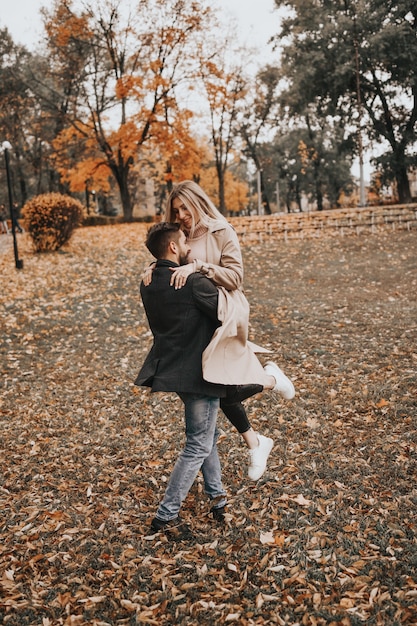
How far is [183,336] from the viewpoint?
118 inches

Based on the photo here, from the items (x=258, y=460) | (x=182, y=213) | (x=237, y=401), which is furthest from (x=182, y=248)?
(x=258, y=460)

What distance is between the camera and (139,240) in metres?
19.5

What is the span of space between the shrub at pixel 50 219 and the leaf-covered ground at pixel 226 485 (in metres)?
6.83

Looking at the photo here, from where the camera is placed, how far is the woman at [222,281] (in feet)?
9.64

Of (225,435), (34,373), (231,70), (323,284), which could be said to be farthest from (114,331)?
(231,70)

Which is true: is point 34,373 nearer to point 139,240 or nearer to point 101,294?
point 101,294

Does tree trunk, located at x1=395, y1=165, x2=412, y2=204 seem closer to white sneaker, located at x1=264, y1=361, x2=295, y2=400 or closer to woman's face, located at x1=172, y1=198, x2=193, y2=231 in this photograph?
white sneaker, located at x1=264, y1=361, x2=295, y2=400

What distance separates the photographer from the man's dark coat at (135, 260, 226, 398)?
2.90 meters

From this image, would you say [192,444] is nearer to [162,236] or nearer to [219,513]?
[219,513]

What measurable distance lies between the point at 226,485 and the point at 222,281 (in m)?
2.00

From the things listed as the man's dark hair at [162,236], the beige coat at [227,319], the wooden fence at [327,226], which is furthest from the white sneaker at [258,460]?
the wooden fence at [327,226]

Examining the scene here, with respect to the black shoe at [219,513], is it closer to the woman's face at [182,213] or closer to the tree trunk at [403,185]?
the woman's face at [182,213]

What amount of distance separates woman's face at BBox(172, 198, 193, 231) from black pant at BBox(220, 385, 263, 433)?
999mm

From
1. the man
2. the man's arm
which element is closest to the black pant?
the man
